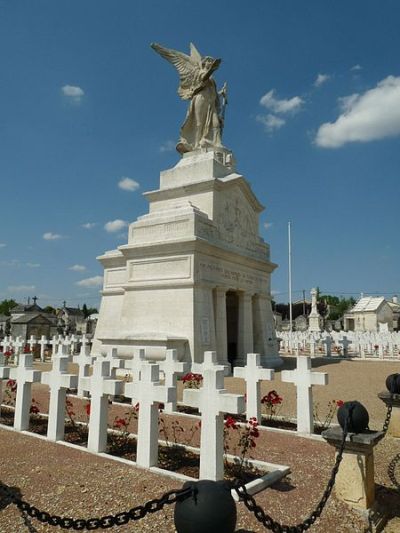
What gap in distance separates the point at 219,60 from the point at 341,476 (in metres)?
21.5

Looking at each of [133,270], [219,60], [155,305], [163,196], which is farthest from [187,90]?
[155,305]

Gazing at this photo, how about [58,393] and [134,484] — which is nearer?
[134,484]

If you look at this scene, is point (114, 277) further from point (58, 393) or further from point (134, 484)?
point (134, 484)

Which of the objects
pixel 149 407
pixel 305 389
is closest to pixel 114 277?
pixel 305 389

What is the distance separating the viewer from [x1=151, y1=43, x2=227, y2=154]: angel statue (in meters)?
22.7

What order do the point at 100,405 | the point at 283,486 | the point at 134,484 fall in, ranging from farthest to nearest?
the point at 100,405 → the point at 283,486 → the point at 134,484

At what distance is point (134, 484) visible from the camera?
5141 mm

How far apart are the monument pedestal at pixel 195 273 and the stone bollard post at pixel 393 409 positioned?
29.3ft

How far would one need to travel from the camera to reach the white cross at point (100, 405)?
20.9 feet

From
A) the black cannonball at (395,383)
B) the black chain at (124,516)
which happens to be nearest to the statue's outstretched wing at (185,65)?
the black cannonball at (395,383)

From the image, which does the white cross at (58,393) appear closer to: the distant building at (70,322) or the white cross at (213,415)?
the white cross at (213,415)

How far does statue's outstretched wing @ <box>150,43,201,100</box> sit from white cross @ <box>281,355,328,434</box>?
18850mm

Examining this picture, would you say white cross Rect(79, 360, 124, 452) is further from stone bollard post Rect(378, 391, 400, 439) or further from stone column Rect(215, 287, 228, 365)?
stone column Rect(215, 287, 228, 365)

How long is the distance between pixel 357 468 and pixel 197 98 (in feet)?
70.5
